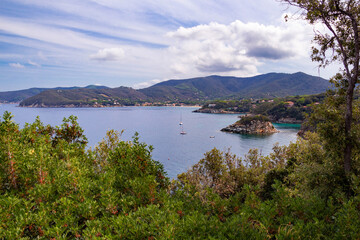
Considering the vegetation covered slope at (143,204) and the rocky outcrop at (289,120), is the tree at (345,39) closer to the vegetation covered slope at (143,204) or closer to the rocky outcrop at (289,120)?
the vegetation covered slope at (143,204)

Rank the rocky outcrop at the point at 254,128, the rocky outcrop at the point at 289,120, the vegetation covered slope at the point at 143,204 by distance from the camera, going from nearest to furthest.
A: the vegetation covered slope at the point at 143,204
the rocky outcrop at the point at 254,128
the rocky outcrop at the point at 289,120

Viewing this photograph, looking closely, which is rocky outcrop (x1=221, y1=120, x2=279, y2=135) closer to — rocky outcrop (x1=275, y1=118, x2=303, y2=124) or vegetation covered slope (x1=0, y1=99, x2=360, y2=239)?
rocky outcrop (x1=275, y1=118, x2=303, y2=124)

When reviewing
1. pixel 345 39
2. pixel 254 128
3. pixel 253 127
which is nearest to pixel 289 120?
pixel 253 127

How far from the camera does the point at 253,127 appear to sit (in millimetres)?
105125

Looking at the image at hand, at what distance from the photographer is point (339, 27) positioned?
1102 centimetres

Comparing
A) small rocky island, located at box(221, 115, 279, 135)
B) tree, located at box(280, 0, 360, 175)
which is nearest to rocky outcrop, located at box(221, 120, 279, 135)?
small rocky island, located at box(221, 115, 279, 135)

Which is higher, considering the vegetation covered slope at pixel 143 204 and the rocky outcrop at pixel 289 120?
the vegetation covered slope at pixel 143 204

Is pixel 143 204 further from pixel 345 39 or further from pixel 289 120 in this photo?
pixel 289 120

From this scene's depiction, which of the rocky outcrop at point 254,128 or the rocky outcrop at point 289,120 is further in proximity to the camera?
the rocky outcrop at point 289,120

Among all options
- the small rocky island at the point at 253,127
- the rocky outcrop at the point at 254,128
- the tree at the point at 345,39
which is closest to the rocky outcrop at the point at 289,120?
the small rocky island at the point at 253,127

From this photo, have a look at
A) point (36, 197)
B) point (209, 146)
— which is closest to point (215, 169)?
point (36, 197)

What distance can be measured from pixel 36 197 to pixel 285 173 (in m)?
25.3

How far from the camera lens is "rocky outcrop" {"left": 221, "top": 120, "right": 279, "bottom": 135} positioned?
102688 mm

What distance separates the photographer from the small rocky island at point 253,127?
103 meters
